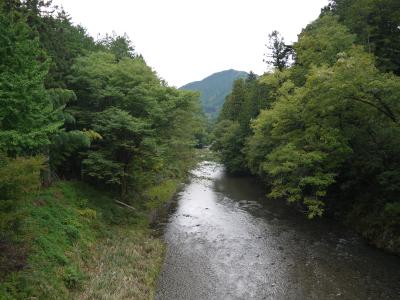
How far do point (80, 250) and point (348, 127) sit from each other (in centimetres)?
1661

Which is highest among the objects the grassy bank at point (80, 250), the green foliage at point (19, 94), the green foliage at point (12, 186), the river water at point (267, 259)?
the green foliage at point (19, 94)

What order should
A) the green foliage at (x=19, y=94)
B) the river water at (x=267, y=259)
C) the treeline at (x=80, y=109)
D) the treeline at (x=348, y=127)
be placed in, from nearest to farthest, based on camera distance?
1. the green foliage at (x=19, y=94)
2. the treeline at (x=80, y=109)
3. the river water at (x=267, y=259)
4. the treeline at (x=348, y=127)

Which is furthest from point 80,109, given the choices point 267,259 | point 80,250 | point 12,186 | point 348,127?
point 348,127

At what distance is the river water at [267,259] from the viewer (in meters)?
14.8

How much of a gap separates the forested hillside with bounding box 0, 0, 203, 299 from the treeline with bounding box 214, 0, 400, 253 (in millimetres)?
8660

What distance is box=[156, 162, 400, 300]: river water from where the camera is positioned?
48.6ft

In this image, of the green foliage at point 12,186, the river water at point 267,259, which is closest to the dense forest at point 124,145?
the green foliage at point 12,186

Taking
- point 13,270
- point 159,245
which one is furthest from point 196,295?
point 13,270

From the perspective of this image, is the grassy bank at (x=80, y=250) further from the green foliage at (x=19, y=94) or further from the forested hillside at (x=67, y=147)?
the green foliage at (x=19, y=94)

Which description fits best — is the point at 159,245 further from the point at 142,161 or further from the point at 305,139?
the point at 305,139

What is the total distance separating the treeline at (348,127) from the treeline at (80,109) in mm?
8300

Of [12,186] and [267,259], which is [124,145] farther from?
[12,186]

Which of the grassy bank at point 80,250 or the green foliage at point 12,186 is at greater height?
the green foliage at point 12,186

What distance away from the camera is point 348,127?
21.2 m
